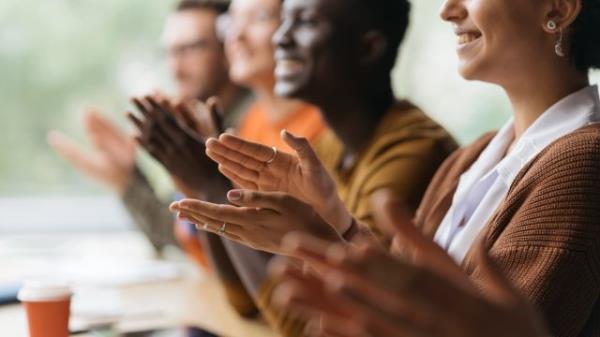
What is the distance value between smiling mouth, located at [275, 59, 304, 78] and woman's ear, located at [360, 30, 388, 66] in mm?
125

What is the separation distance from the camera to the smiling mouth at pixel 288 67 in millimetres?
1689

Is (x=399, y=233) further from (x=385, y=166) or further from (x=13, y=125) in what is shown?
(x=13, y=125)

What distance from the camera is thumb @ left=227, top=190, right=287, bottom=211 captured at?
0.97 meters

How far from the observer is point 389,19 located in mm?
1679

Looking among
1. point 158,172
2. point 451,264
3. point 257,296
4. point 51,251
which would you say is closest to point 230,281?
point 257,296

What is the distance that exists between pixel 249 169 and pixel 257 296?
0.41 meters

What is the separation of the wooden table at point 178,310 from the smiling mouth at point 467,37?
2.23 feet

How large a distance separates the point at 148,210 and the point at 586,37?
4.78ft

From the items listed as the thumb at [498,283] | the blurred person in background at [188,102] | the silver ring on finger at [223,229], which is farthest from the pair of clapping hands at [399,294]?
the blurred person in background at [188,102]

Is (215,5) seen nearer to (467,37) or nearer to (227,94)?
(227,94)

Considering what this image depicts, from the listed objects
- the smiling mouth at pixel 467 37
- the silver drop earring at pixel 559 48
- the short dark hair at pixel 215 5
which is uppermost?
the short dark hair at pixel 215 5

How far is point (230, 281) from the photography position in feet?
5.84

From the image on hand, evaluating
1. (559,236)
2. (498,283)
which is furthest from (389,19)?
(498,283)

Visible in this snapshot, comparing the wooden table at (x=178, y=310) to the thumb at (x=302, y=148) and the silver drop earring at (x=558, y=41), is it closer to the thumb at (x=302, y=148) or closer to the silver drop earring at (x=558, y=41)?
the thumb at (x=302, y=148)
